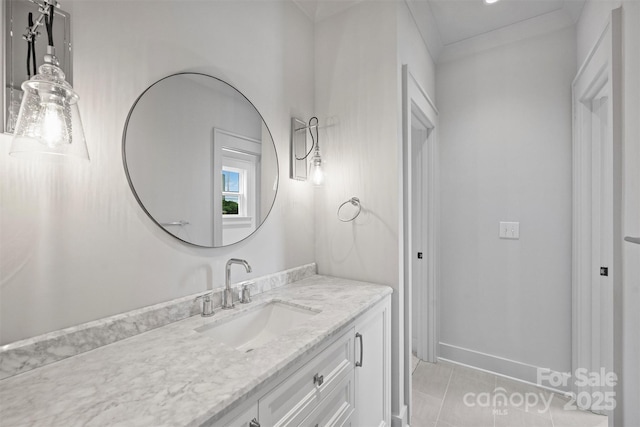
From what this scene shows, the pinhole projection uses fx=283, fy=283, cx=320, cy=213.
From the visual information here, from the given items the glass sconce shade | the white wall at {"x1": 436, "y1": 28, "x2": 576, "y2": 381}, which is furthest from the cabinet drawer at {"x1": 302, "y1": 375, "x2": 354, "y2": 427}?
the white wall at {"x1": 436, "y1": 28, "x2": 576, "y2": 381}

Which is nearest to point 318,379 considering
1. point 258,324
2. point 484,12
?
point 258,324

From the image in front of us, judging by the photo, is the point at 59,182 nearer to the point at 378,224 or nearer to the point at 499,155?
the point at 378,224

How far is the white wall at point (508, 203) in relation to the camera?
2021 millimetres

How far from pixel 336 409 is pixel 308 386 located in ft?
0.88

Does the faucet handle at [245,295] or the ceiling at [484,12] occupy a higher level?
the ceiling at [484,12]

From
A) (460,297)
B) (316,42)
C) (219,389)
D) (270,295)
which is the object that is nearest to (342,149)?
(316,42)

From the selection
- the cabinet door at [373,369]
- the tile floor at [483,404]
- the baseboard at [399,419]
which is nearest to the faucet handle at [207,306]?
the cabinet door at [373,369]

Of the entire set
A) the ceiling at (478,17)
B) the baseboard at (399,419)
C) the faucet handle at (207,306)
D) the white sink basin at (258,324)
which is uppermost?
the ceiling at (478,17)

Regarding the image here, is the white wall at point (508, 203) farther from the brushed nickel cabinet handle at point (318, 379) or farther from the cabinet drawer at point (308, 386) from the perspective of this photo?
the brushed nickel cabinet handle at point (318, 379)

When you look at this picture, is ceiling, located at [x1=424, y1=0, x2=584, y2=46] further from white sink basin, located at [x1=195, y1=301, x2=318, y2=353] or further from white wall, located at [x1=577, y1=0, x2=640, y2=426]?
white sink basin, located at [x1=195, y1=301, x2=318, y2=353]

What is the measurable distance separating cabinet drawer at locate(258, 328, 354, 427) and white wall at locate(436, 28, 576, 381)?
1585mm

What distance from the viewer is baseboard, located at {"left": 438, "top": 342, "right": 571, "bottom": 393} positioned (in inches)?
82.5

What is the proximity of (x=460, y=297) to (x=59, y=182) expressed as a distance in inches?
102

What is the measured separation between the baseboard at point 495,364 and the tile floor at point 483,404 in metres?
0.04
